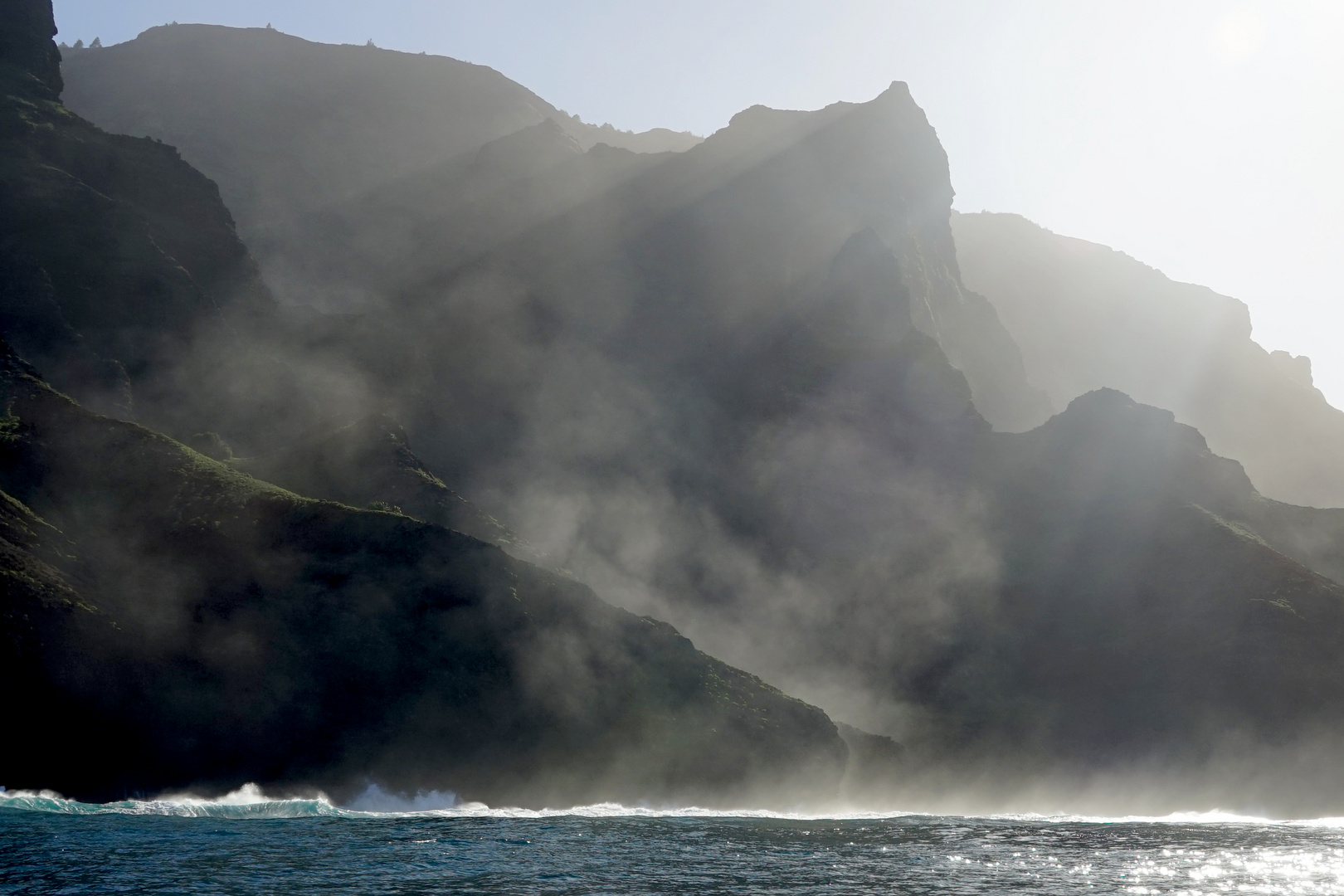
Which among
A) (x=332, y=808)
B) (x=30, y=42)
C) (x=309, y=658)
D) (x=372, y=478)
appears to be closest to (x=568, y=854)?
(x=332, y=808)

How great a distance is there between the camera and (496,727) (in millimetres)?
74125

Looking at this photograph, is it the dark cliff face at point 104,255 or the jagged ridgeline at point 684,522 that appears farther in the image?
the dark cliff face at point 104,255

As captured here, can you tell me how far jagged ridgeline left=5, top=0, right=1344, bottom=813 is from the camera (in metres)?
74.1

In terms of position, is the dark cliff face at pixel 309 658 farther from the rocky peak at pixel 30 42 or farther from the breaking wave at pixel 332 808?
the rocky peak at pixel 30 42

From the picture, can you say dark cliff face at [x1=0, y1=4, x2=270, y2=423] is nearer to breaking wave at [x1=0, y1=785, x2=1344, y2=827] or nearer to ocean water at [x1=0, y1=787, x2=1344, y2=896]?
breaking wave at [x1=0, y1=785, x2=1344, y2=827]

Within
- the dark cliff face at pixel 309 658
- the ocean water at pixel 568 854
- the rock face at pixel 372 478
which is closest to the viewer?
the ocean water at pixel 568 854

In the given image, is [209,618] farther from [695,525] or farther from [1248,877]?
[695,525]

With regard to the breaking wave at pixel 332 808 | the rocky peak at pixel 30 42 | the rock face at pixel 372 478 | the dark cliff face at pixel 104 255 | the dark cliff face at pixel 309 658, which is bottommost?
the breaking wave at pixel 332 808

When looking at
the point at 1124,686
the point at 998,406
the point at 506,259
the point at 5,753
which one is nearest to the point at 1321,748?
the point at 1124,686

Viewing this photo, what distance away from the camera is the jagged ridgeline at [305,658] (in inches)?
Result: 2512

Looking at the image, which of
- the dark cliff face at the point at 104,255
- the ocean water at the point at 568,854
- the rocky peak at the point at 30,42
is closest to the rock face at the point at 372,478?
the dark cliff face at the point at 104,255

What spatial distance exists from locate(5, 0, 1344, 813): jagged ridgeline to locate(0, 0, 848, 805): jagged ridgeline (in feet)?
1.04

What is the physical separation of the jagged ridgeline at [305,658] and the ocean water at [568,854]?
390cm

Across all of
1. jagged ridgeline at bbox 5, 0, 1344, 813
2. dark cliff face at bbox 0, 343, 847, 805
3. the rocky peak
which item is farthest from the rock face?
the rocky peak
